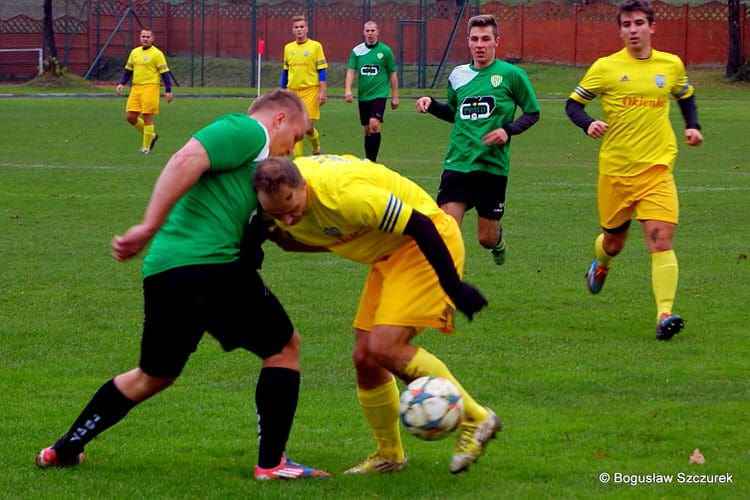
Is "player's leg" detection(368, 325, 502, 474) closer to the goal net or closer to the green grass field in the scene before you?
the green grass field

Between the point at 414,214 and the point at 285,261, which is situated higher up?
the point at 414,214

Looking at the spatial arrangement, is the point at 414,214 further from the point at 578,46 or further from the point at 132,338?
the point at 578,46

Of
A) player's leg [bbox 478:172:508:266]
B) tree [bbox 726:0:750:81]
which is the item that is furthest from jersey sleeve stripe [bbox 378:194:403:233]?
tree [bbox 726:0:750:81]

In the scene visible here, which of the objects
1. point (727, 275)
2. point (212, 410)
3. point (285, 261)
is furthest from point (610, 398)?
point (285, 261)

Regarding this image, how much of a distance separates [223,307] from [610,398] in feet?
8.04

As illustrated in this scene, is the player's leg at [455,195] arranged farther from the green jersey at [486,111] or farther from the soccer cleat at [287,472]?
the soccer cleat at [287,472]

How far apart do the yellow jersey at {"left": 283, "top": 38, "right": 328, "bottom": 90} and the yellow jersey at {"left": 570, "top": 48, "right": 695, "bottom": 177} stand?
12.4 metres

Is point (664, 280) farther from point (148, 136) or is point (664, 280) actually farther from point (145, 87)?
point (145, 87)

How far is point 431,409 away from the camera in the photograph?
488 cm

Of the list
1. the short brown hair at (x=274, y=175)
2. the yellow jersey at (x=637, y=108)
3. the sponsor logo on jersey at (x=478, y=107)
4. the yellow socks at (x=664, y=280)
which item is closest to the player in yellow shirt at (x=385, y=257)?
the short brown hair at (x=274, y=175)

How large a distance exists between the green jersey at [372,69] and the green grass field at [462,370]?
16.9 ft

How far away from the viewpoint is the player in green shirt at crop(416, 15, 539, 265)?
30.8 ft

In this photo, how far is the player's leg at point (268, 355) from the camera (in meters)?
5.02

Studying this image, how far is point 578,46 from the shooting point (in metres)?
51.3
